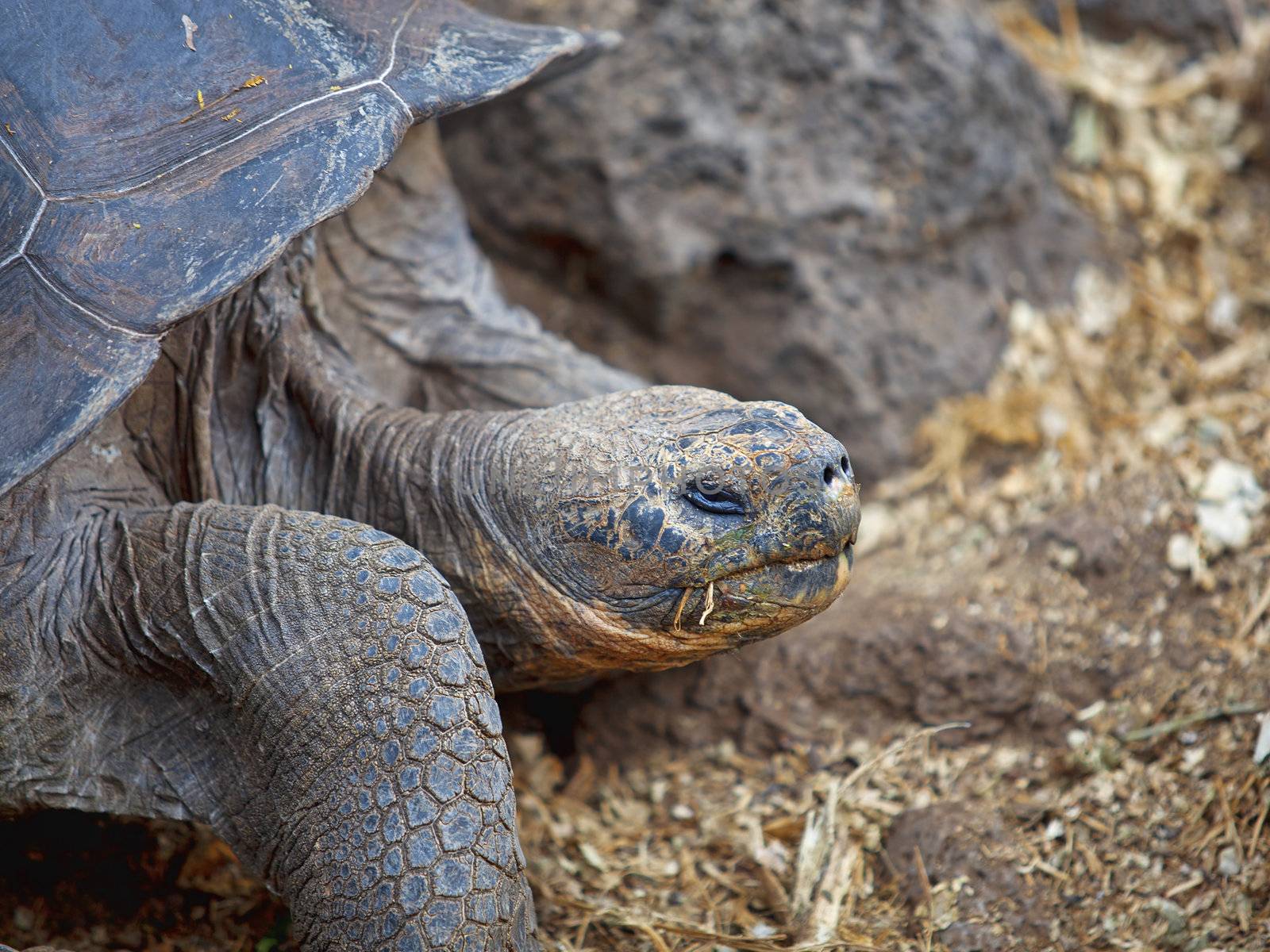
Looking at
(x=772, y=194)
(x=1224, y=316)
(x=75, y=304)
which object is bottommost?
(x=1224, y=316)

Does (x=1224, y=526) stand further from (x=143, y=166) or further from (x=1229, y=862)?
(x=143, y=166)

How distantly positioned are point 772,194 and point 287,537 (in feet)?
7.19

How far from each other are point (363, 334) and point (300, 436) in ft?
1.39

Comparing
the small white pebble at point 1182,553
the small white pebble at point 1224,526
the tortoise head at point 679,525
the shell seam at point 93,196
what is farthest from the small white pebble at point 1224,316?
the shell seam at point 93,196

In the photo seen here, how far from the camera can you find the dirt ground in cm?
233

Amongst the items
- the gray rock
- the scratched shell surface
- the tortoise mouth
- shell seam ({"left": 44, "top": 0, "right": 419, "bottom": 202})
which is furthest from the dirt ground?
shell seam ({"left": 44, "top": 0, "right": 419, "bottom": 202})

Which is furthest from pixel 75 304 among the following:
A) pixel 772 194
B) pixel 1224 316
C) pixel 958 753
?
pixel 1224 316

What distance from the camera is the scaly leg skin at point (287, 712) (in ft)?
6.12

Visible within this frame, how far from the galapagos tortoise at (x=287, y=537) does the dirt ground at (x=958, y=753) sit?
51 cm

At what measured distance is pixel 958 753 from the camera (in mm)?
2707

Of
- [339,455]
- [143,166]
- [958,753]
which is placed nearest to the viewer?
[143,166]

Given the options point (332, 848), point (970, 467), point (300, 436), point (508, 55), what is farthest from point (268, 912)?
point (970, 467)

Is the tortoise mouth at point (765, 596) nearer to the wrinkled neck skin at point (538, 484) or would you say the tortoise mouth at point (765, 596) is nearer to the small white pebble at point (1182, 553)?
the wrinkled neck skin at point (538, 484)

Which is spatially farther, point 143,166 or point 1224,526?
point 1224,526
